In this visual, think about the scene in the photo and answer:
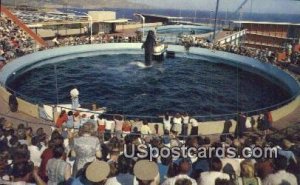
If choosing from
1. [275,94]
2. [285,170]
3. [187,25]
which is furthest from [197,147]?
[187,25]

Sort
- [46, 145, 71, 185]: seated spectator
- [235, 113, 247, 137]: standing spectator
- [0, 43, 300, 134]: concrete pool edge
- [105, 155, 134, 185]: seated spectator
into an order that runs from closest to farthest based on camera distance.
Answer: [105, 155, 134, 185]: seated spectator → [46, 145, 71, 185]: seated spectator → [235, 113, 247, 137]: standing spectator → [0, 43, 300, 134]: concrete pool edge

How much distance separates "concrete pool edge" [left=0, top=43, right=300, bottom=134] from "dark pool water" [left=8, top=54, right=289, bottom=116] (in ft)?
3.15

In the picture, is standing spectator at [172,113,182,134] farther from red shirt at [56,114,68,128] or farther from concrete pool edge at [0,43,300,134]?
red shirt at [56,114,68,128]

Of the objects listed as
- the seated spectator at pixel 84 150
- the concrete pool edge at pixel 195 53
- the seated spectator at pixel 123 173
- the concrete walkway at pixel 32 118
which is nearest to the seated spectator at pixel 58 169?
the seated spectator at pixel 84 150

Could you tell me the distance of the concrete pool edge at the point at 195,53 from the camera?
730 inches

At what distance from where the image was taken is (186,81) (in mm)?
34844

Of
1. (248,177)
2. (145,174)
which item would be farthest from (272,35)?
(145,174)

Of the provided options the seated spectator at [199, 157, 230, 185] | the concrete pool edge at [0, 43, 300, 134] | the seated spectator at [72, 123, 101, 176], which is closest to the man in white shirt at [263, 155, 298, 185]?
the seated spectator at [199, 157, 230, 185]

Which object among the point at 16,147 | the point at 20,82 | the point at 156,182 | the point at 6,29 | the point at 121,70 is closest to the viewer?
the point at 156,182

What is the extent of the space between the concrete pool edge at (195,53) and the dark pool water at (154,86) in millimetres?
960

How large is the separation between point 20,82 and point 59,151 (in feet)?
87.6

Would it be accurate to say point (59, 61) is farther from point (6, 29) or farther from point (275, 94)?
point (275, 94)

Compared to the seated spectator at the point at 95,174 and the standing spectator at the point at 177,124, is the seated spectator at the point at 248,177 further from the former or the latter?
the standing spectator at the point at 177,124

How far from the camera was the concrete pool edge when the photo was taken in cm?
1854
